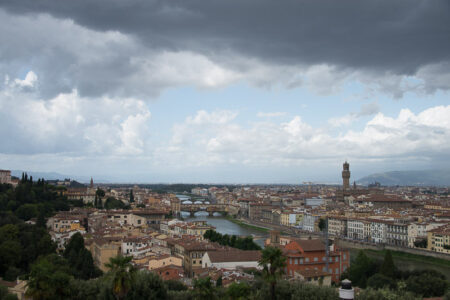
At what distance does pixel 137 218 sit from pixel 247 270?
22671 mm

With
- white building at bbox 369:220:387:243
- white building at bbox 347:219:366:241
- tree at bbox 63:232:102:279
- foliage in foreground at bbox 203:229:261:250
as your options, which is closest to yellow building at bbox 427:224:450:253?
white building at bbox 369:220:387:243

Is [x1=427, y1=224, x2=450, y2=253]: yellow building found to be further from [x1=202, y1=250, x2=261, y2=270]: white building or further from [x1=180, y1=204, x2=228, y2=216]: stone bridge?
[x1=180, y1=204, x2=228, y2=216]: stone bridge

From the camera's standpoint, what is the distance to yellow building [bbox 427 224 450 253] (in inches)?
1211

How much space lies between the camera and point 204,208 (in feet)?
253

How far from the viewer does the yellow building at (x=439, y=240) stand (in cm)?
3077

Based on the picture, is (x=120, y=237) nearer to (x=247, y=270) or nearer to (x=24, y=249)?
(x=24, y=249)

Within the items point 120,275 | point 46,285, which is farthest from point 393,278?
point 46,285

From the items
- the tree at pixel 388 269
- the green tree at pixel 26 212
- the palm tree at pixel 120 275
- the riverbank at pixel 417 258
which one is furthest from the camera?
the green tree at pixel 26 212

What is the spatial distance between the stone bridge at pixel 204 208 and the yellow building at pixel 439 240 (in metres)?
45.9

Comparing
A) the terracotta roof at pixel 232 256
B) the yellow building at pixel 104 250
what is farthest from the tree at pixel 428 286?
the yellow building at pixel 104 250

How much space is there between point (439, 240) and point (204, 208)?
161 feet

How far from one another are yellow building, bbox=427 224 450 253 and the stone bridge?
45.9 m

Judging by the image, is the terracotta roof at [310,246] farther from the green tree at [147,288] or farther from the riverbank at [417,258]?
the riverbank at [417,258]

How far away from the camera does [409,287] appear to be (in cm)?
1769
